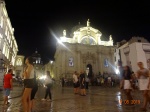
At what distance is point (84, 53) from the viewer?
4462 cm

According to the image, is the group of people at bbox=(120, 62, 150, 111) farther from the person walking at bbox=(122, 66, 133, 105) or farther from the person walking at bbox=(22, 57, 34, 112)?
the person walking at bbox=(22, 57, 34, 112)

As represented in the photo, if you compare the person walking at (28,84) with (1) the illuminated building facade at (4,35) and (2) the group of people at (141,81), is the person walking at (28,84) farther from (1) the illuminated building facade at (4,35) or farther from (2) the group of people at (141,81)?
(1) the illuminated building facade at (4,35)

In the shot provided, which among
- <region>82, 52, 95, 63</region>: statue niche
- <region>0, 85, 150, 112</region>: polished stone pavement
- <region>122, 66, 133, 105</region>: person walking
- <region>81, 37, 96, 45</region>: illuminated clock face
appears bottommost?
<region>0, 85, 150, 112</region>: polished stone pavement

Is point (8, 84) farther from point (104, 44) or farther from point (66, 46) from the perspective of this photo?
point (104, 44)

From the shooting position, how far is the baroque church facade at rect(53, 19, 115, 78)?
42375 mm

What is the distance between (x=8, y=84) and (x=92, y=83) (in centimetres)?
2713

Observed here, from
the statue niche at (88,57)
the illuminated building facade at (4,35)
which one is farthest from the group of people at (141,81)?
the statue niche at (88,57)

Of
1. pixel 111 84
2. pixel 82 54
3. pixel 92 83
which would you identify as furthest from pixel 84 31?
pixel 111 84

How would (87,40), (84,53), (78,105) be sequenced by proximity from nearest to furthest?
(78,105) < (84,53) < (87,40)

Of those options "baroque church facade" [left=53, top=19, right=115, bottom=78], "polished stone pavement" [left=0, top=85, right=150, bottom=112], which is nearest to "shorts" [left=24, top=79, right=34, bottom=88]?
"polished stone pavement" [left=0, top=85, right=150, bottom=112]

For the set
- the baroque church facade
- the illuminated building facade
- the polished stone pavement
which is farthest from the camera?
the baroque church facade

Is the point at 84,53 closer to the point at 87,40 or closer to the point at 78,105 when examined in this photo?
the point at 87,40

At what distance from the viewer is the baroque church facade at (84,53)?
42.4 metres

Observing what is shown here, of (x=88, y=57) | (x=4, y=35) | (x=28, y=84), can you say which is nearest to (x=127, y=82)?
(x=28, y=84)
